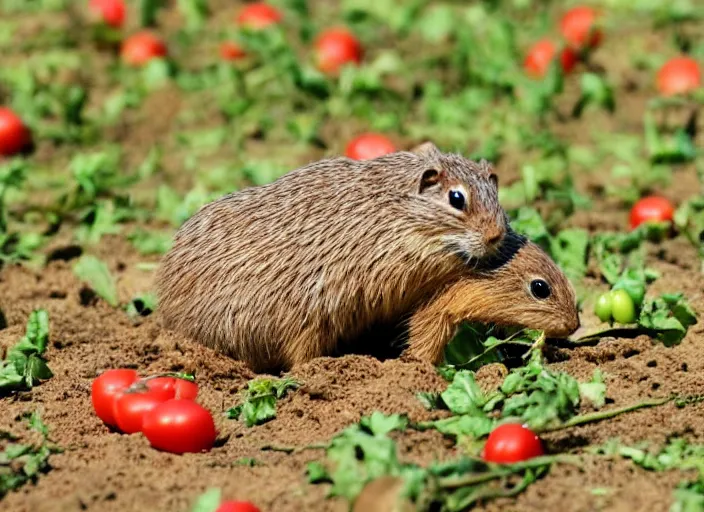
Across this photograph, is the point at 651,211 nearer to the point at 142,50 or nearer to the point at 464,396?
the point at 464,396

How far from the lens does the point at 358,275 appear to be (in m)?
7.00

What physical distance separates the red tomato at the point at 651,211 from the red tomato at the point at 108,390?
4.08 meters

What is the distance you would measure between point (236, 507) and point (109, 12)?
8.39 m

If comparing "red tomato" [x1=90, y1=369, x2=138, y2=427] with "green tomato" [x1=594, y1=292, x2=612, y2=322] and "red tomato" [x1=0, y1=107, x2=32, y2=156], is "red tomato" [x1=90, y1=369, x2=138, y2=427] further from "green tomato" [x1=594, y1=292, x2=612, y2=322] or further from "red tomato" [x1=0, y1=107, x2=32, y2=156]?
"red tomato" [x1=0, y1=107, x2=32, y2=156]

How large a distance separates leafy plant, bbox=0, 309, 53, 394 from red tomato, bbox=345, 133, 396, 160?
2.72m

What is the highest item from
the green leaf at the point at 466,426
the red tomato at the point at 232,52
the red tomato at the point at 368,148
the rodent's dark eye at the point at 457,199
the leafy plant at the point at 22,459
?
the red tomato at the point at 232,52

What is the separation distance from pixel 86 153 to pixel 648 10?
5.97 m

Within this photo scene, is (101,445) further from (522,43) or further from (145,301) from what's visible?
(522,43)

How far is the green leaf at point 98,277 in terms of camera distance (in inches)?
321

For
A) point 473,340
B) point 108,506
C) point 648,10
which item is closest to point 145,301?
point 473,340

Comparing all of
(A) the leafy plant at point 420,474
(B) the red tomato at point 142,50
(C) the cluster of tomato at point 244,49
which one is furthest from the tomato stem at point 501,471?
(B) the red tomato at point 142,50

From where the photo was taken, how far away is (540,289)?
7246 millimetres

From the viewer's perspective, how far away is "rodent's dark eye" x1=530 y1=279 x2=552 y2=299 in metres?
7.23

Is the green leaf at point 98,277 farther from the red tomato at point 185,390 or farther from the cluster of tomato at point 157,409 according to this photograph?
the red tomato at point 185,390
